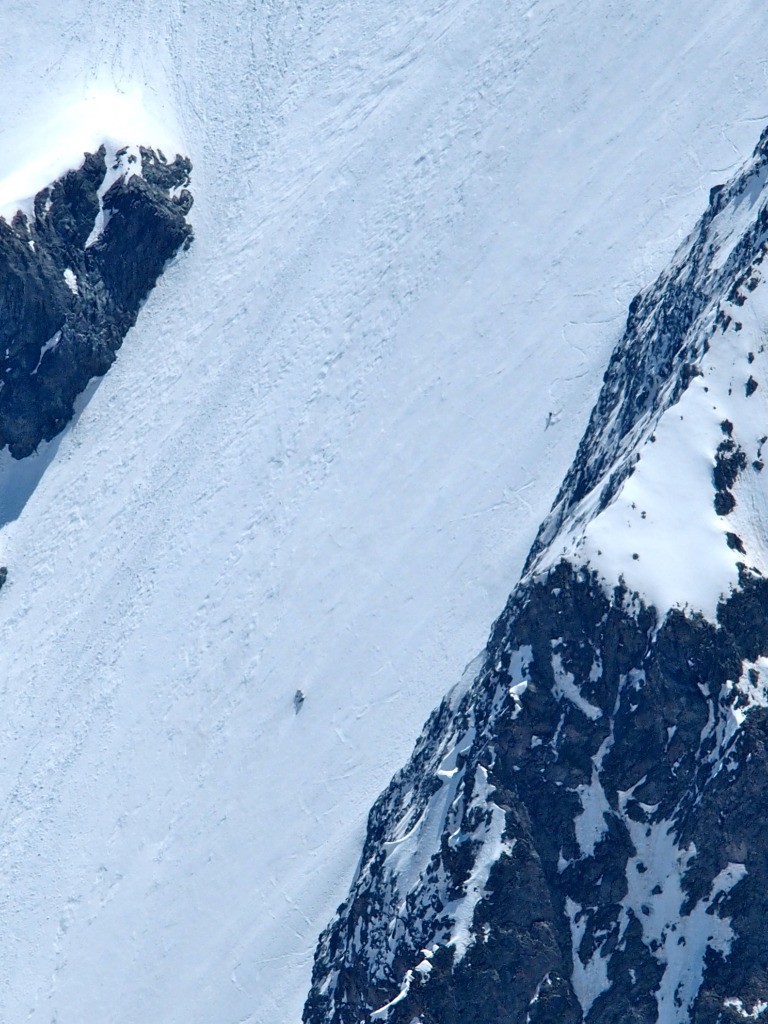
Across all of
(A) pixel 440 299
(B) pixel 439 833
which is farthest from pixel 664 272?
(B) pixel 439 833

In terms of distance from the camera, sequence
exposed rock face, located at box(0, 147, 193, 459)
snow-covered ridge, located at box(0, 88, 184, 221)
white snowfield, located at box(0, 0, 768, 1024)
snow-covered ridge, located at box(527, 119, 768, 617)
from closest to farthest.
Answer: snow-covered ridge, located at box(527, 119, 768, 617) → white snowfield, located at box(0, 0, 768, 1024) → exposed rock face, located at box(0, 147, 193, 459) → snow-covered ridge, located at box(0, 88, 184, 221)

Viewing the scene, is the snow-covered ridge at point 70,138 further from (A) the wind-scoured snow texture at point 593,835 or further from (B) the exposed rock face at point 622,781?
(A) the wind-scoured snow texture at point 593,835

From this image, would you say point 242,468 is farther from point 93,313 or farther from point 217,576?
point 93,313

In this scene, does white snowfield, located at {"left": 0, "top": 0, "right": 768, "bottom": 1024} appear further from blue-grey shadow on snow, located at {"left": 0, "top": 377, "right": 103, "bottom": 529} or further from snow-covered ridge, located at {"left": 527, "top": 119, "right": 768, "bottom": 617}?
snow-covered ridge, located at {"left": 527, "top": 119, "right": 768, "bottom": 617}

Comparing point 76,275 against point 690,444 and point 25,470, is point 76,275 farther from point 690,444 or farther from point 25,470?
point 690,444

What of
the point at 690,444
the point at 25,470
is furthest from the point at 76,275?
the point at 690,444

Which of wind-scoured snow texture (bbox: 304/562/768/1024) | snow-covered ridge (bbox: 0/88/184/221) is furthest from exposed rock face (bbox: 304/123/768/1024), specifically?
snow-covered ridge (bbox: 0/88/184/221)

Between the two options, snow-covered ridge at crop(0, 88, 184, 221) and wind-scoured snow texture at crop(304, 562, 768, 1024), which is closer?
wind-scoured snow texture at crop(304, 562, 768, 1024)
